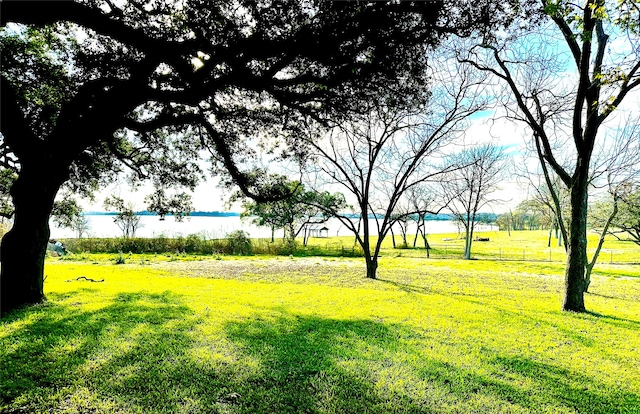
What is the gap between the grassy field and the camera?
9.24ft

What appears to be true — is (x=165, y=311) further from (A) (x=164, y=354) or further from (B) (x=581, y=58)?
(B) (x=581, y=58)

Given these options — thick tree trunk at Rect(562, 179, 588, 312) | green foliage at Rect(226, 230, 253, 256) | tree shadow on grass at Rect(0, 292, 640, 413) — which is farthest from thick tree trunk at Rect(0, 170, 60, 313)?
green foliage at Rect(226, 230, 253, 256)

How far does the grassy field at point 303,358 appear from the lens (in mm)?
2816

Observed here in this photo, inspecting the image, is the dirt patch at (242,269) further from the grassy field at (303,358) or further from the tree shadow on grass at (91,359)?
the tree shadow on grass at (91,359)

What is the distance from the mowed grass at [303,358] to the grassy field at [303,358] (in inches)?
0.7

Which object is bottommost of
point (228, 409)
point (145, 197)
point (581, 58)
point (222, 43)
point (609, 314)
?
point (609, 314)

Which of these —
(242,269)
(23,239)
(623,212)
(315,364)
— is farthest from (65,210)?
(623,212)

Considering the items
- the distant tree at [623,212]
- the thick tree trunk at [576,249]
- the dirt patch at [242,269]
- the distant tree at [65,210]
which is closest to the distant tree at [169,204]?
the dirt patch at [242,269]

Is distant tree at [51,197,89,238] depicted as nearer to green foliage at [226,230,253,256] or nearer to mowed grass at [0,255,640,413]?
mowed grass at [0,255,640,413]

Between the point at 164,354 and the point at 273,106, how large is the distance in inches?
217

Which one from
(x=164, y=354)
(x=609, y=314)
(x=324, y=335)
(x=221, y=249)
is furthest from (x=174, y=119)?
(x=221, y=249)

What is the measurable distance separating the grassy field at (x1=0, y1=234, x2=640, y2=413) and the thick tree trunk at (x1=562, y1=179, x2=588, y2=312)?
1.71 ft

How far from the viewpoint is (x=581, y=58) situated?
6.52 meters

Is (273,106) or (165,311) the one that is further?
(273,106)
